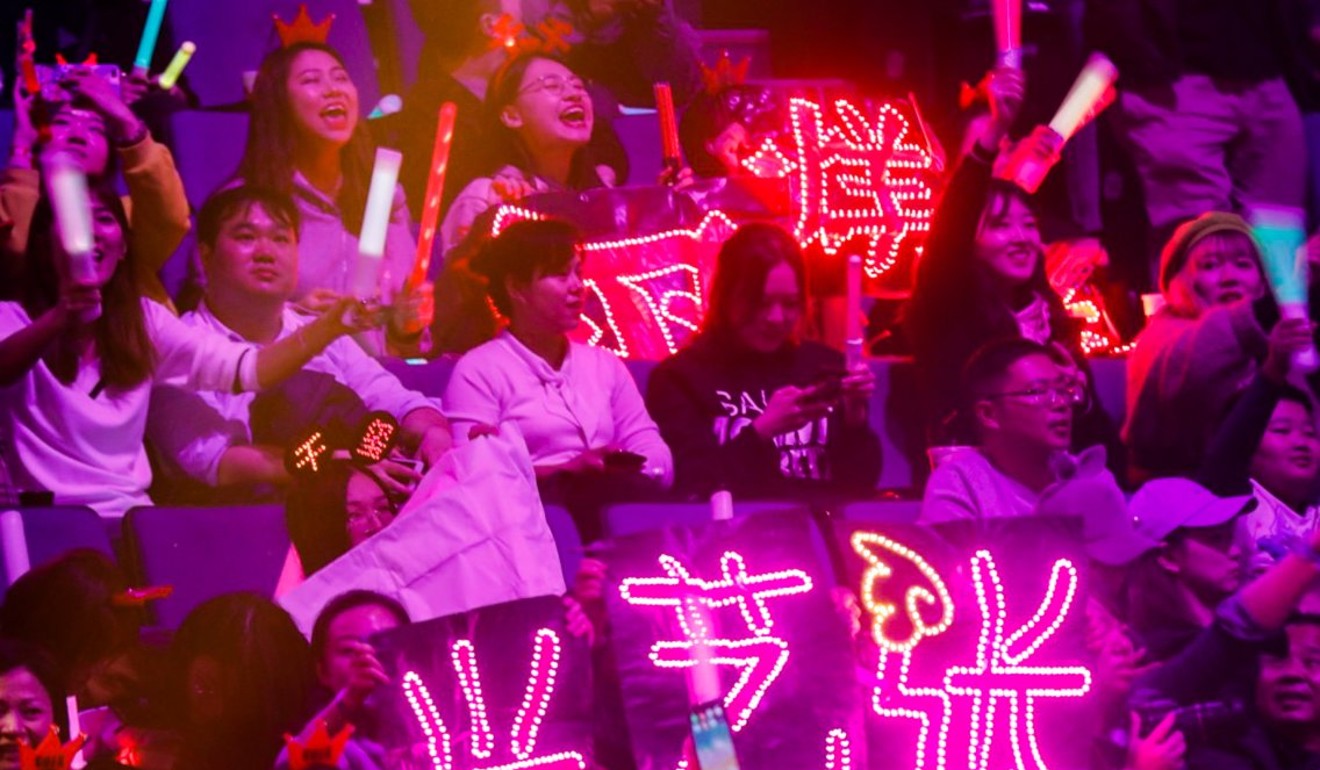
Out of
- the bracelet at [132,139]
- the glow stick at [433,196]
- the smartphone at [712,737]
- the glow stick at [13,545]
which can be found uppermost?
the bracelet at [132,139]

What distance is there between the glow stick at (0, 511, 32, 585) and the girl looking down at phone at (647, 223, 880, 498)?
124 centimetres

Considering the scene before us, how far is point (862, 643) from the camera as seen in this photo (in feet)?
11.7

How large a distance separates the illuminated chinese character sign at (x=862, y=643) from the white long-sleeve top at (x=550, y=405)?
651mm

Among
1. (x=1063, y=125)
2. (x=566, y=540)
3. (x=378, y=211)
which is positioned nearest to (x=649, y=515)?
(x=566, y=540)

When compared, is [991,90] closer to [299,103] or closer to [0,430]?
[299,103]

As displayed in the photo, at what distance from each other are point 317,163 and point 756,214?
963mm

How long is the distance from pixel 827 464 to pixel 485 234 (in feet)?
3.05

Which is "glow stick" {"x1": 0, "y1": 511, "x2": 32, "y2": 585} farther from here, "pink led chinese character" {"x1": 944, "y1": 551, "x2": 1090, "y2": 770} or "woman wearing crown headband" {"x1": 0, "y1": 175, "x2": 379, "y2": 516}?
"pink led chinese character" {"x1": 944, "y1": 551, "x2": 1090, "y2": 770}

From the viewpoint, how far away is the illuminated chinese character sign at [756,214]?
4797 millimetres

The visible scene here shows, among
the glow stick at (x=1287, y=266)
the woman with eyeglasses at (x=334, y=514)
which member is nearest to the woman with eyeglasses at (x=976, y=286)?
the glow stick at (x=1287, y=266)

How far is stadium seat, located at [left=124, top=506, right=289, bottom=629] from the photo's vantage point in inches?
149

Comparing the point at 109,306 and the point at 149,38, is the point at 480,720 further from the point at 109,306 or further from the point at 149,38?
the point at 149,38

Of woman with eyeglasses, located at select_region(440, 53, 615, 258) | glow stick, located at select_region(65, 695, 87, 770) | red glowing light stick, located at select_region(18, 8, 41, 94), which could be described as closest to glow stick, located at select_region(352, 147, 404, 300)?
glow stick, located at select_region(65, 695, 87, 770)

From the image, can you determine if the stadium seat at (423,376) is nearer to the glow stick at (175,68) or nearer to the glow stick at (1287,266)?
the glow stick at (175,68)
